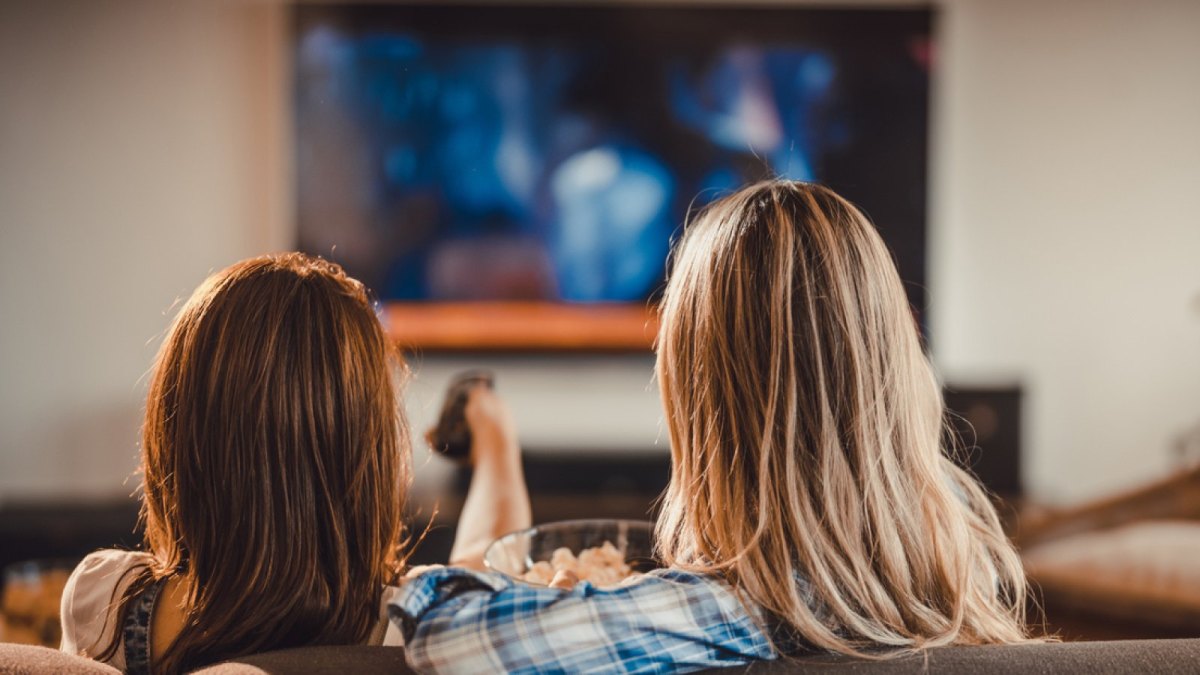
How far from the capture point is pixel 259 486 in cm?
86

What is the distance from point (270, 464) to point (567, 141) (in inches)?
110

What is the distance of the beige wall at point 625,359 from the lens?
3.51 m

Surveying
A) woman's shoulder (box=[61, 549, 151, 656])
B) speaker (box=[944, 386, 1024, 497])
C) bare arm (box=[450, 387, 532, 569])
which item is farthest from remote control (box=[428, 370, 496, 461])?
speaker (box=[944, 386, 1024, 497])

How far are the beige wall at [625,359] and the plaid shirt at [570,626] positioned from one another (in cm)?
284

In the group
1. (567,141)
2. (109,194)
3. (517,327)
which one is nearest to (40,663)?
(517,327)

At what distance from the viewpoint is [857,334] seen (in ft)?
2.64

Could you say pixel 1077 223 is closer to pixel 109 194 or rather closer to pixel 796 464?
pixel 796 464

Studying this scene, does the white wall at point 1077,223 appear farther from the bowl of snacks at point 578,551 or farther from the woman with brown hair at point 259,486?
the woman with brown hair at point 259,486

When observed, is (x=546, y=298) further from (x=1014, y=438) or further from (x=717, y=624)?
(x=717, y=624)

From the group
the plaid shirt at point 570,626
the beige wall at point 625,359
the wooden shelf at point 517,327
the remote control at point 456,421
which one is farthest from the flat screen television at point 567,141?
the plaid shirt at point 570,626

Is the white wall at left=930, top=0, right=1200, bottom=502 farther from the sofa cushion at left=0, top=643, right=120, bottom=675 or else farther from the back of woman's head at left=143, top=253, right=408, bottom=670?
the sofa cushion at left=0, top=643, right=120, bottom=675

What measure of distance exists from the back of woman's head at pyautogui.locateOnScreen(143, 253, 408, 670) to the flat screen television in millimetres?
2612

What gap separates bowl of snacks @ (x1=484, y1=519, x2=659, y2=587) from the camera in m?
0.94

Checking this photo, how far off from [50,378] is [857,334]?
11.4ft
